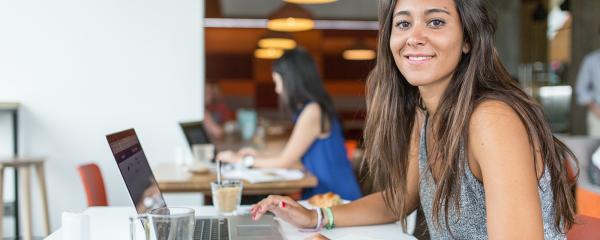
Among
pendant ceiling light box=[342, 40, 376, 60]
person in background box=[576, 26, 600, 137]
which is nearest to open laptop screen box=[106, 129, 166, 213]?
person in background box=[576, 26, 600, 137]

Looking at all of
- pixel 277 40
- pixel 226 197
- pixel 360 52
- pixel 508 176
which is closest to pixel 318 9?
pixel 277 40

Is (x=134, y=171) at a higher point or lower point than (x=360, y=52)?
lower

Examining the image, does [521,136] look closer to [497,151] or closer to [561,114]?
[497,151]

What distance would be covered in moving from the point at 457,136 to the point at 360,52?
369 inches

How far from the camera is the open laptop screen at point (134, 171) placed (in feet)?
5.34

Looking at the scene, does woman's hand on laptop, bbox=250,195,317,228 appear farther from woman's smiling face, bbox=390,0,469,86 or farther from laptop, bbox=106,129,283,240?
woman's smiling face, bbox=390,0,469,86

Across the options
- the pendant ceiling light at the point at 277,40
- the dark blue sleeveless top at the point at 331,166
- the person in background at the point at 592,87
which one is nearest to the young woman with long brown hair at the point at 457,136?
the dark blue sleeveless top at the point at 331,166

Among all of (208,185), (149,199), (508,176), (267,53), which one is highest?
(267,53)

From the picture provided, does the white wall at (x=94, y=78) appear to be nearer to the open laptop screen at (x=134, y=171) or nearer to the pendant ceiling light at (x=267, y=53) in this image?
the open laptop screen at (x=134, y=171)

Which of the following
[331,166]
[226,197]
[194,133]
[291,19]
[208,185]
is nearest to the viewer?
[226,197]

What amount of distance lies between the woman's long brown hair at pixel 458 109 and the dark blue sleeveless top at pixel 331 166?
1.57 m

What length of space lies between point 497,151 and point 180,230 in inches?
27.3

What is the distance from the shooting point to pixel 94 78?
4668 mm

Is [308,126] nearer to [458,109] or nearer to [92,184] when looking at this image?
[92,184]
